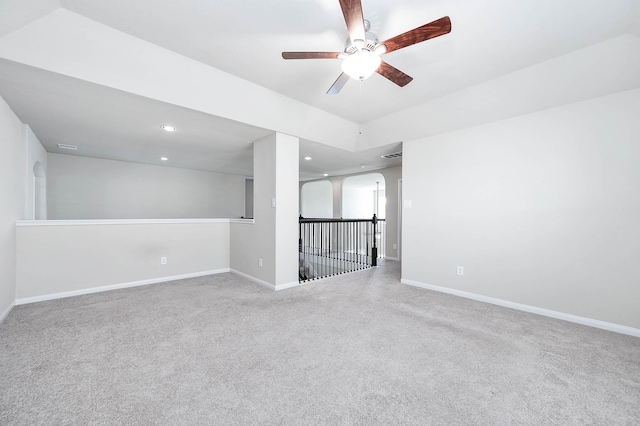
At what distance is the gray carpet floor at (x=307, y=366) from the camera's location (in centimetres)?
139

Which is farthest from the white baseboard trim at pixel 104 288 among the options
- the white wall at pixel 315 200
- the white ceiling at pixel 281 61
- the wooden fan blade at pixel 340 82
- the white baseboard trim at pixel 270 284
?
the white wall at pixel 315 200

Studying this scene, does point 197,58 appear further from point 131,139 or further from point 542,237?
point 542,237

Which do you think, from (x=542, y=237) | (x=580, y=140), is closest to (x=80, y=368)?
(x=542, y=237)

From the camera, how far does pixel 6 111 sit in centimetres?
271

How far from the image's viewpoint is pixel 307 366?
1812 millimetres

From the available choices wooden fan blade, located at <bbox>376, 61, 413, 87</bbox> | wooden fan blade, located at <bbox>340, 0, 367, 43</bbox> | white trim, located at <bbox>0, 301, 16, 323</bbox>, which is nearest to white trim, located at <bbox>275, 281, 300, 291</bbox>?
white trim, located at <bbox>0, 301, 16, 323</bbox>

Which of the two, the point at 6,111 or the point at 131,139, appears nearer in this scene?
the point at 6,111

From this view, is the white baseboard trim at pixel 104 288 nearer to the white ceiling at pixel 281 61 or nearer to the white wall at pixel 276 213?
the white wall at pixel 276 213

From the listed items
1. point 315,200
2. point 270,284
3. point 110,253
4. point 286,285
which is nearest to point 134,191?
point 110,253

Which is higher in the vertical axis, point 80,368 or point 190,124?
point 190,124

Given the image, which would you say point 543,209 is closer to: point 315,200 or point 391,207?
point 391,207

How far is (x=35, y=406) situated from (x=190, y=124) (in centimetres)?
300

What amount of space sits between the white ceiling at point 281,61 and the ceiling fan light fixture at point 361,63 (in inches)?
13.2

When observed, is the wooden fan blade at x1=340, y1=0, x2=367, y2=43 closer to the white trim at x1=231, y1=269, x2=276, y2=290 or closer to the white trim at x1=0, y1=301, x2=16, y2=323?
the white trim at x1=231, y1=269, x2=276, y2=290
